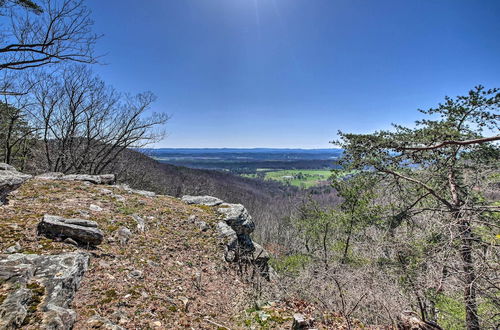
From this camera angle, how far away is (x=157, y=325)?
3.04 m

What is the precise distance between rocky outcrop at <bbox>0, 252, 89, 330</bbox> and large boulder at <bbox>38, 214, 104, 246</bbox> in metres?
1.10

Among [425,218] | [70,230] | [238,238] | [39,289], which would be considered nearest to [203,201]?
[238,238]

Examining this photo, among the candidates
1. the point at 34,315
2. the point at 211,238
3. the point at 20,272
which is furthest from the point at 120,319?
the point at 211,238

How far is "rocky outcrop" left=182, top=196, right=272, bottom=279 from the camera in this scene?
6.51 m

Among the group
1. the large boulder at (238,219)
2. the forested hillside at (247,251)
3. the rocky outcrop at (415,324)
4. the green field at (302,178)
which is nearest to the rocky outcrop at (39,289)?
the forested hillside at (247,251)

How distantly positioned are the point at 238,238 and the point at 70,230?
15.6 feet

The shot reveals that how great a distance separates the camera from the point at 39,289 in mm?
2561

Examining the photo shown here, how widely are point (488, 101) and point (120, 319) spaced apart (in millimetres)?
8470

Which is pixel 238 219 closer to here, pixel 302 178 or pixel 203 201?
pixel 203 201

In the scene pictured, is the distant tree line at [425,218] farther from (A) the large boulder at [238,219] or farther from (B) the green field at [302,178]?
(B) the green field at [302,178]

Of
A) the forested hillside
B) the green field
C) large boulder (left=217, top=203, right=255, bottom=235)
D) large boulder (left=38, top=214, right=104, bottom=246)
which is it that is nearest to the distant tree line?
the forested hillside

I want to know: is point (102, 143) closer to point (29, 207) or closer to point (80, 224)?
point (29, 207)

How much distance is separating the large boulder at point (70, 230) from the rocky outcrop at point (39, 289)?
1.10m

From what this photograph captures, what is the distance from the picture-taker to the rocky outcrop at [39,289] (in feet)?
7.04
